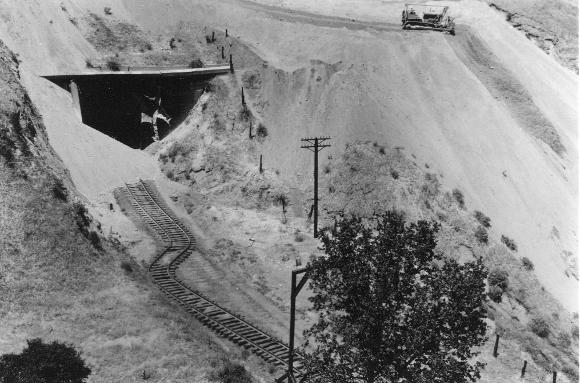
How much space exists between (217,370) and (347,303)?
8345 mm

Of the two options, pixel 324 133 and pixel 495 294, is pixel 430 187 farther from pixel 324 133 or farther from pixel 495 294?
pixel 324 133

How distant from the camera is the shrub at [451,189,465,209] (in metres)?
40.7

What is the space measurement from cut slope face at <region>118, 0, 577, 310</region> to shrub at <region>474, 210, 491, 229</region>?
916 mm

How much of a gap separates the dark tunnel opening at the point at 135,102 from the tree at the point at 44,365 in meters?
27.3

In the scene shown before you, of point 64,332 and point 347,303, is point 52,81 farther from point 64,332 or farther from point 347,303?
point 347,303

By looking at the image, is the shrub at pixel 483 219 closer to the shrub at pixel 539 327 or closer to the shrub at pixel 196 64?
the shrub at pixel 539 327

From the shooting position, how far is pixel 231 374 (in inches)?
896

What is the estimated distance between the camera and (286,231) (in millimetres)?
39500

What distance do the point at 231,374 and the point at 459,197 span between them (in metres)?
24.3

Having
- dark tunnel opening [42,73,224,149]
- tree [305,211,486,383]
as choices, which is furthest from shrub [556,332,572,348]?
dark tunnel opening [42,73,224,149]

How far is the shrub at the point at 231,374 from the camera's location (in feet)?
73.3

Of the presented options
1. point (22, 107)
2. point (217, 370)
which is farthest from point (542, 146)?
point (22, 107)

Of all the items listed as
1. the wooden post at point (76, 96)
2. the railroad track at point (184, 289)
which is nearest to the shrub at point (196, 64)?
the wooden post at point (76, 96)

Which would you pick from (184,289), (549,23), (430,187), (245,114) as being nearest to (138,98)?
(245,114)
